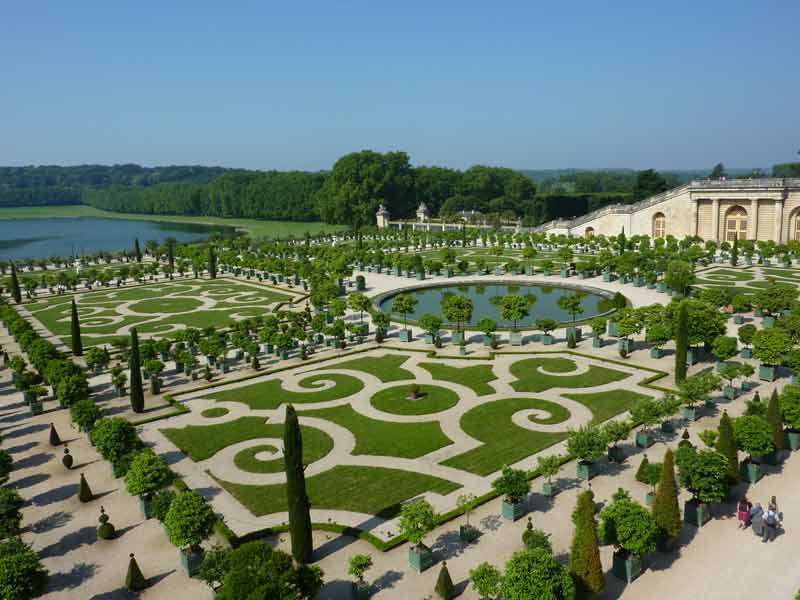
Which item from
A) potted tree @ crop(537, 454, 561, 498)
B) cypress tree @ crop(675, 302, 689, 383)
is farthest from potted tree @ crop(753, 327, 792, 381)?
potted tree @ crop(537, 454, 561, 498)

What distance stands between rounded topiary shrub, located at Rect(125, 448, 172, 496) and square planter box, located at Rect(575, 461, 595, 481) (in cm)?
1724

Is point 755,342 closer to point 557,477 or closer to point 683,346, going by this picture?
point 683,346

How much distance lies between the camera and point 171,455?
30.5m

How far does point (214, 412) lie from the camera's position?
3588cm

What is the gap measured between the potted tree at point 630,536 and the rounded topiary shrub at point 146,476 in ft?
56.2

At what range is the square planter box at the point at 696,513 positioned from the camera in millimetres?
22578

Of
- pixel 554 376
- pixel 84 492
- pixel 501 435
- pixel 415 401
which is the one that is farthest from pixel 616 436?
pixel 84 492

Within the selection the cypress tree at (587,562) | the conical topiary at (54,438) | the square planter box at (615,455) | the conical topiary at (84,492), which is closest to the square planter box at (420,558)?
the cypress tree at (587,562)

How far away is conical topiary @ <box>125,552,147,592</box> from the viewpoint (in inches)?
794

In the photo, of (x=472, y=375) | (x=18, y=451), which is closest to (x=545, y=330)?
(x=472, y=375)

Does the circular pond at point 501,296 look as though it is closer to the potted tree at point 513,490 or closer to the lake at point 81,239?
the potted tree at point 513,490

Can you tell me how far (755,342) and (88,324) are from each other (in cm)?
5740

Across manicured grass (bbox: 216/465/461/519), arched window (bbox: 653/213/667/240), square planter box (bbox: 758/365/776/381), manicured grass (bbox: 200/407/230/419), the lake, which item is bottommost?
manicured grass (bbox: 216/465/461/519)

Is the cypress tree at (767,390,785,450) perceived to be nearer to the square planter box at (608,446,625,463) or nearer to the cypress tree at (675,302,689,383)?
the square planter box at (608,446,625,463)
